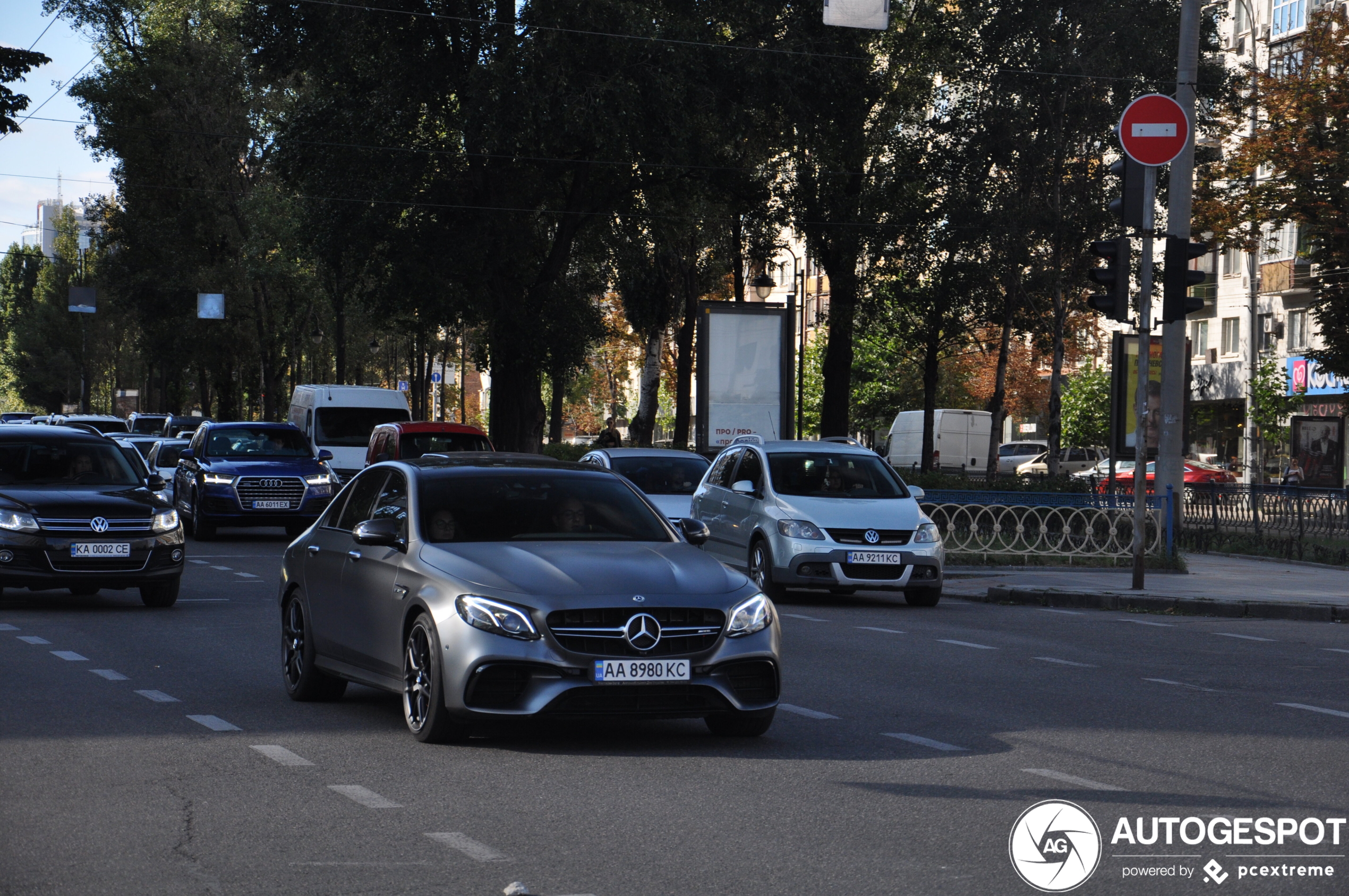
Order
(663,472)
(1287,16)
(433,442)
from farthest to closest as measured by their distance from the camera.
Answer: (1287,16) → (433,442) → (663,472)

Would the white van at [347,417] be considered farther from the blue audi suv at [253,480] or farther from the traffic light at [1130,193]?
the traffic light at [1130,193]

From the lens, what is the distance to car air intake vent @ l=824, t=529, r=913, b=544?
61.8 ft

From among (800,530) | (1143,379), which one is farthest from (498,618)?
(1143,379)

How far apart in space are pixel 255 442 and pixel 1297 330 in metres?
42.9

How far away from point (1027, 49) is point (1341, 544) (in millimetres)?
14967

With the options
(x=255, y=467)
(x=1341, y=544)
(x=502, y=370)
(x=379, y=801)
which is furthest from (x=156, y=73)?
(x=379, y=801)

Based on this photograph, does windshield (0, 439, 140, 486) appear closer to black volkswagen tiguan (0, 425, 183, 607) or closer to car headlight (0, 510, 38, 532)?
black volkswagen tiguan (0, 425, 183, 607)

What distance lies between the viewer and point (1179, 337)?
2481cm

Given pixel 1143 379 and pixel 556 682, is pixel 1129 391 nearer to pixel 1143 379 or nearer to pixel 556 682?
pixel 1143 379

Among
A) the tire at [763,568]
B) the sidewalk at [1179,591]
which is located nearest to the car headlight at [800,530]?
the tire at [763,568]

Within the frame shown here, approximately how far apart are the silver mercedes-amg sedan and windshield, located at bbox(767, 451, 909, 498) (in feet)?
30.6

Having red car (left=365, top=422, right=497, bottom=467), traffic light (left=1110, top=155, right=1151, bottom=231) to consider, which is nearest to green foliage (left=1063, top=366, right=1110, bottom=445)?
red car (left=365, top=422, right=497, bottom=467)

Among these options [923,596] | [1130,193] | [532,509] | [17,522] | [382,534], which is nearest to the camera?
[382,534]

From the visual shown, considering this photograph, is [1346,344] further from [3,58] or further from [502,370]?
[3,58]
